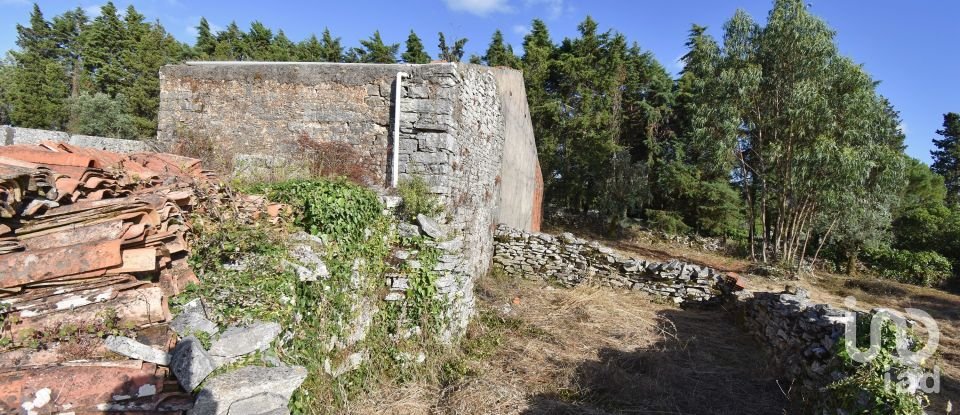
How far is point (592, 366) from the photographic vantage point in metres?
5.71

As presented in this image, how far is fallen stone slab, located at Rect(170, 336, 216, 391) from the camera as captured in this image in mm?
2451

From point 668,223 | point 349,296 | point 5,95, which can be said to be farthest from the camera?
point 5,95

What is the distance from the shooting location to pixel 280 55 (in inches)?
985

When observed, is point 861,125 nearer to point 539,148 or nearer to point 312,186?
point 539,148

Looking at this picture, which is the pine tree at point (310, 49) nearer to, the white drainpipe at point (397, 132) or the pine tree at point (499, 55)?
the pine tree at point (499, 55)

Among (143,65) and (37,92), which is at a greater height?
(143,65)

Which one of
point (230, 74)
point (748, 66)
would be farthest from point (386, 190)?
point (748, 66)

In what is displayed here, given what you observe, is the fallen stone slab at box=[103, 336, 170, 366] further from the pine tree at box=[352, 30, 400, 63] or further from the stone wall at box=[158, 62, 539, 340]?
the pine tree at box=[352, 30, 400, 63]

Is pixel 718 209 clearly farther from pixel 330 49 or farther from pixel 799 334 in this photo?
pixel 330 49

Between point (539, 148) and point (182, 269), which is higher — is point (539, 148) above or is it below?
above

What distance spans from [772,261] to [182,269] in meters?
17.0

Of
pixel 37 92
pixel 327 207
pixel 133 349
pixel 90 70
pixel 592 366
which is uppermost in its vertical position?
pixel 90 70

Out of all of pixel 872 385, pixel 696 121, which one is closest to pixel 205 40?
pixel 696 121

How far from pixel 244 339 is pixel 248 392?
45cm
